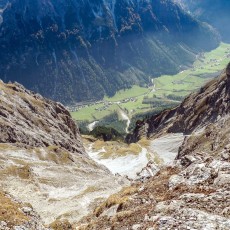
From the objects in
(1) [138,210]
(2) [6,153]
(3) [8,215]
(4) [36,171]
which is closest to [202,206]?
(1) [138,210]

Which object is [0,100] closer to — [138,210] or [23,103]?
[23,103]

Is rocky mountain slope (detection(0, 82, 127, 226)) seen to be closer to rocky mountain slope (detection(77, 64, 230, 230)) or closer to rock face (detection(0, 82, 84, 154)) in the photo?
rock face (detection(0, 82, 84, 154))

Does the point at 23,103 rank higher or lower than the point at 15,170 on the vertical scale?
lower

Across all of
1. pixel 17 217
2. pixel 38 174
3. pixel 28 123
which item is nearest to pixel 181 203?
pixel 17 217

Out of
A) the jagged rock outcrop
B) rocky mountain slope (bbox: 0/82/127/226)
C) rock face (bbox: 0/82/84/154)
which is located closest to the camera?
the jagged rock outcrop

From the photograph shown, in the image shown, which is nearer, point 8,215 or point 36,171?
point 8,215

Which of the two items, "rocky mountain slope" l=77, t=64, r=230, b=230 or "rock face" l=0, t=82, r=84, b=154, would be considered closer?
"rocky mountain slope" l=77, t=64, r=230, b=230

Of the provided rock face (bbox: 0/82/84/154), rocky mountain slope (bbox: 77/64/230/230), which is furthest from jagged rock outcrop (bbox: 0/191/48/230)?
rock face (bbox: 0/82/84/154)

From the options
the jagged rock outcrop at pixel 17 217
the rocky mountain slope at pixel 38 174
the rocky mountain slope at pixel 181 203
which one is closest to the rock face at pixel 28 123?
the rocky mountain slope at pixel 38 174
